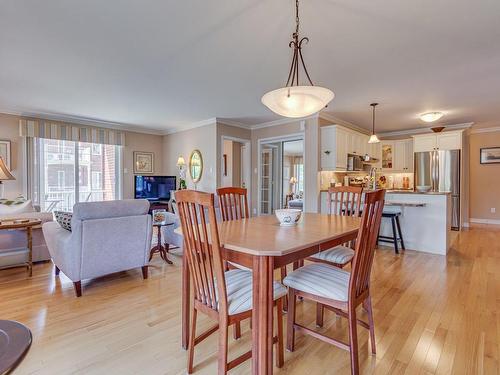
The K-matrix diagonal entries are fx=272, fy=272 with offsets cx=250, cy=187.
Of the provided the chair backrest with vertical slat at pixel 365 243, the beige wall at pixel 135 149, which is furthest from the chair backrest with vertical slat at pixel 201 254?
the beige wall at pixel 135 149

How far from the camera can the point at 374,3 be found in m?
2.09

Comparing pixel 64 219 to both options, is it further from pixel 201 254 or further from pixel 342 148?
pixel 342 148

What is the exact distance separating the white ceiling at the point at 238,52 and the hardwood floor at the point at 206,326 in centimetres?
246

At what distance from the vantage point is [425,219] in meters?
4.24

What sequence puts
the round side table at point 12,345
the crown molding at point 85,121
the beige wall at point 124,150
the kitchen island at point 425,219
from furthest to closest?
the crown molding at point 85,121
the beige wall at point 124,150
the kitchen island at point 425,219
the round side table at point 12,345

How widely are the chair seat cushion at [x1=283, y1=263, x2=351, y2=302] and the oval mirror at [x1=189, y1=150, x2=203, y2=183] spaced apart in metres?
5.07

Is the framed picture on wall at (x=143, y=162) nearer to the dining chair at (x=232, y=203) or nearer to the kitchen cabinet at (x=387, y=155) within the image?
the dining chair at (x=232, y=203)

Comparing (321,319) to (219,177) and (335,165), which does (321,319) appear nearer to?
(335,165)

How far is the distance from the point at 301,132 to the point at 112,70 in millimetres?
3690

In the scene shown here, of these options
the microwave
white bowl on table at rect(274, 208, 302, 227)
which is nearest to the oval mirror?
the microwave

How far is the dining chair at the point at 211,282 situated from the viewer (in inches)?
52.9

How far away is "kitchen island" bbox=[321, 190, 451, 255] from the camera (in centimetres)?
409

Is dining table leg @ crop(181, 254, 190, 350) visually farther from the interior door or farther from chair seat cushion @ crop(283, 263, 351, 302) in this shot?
the interior door

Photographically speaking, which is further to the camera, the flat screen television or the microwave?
the flat screen television
